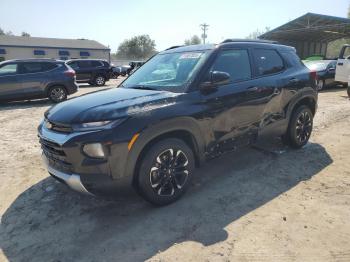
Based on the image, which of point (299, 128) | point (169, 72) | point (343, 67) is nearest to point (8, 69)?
point (169, 72)

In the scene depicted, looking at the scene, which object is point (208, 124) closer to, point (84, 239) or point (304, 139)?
point (84, 239)

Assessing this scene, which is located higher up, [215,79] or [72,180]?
[215,79]

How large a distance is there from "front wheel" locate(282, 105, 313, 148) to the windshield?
2235 millimetres

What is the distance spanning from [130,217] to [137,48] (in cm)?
9285

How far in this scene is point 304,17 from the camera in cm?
2866

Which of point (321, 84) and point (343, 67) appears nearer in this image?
point (343, 67)

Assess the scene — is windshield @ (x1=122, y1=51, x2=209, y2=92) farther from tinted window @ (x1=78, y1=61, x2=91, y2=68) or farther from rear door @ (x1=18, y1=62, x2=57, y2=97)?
tinted window @ (x1=78, y1=61, x2=91, y2=68)

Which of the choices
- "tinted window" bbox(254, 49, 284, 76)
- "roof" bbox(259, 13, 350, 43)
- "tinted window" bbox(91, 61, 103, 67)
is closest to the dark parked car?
"tinted window" bbox(91, 61, 103, 67)

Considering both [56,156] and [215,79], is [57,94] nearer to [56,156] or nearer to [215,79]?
[56,156]

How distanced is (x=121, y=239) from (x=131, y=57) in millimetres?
90833

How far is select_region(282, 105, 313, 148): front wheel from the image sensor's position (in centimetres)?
553

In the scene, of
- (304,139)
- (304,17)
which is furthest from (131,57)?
(304,139)

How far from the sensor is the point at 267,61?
16.4 ft

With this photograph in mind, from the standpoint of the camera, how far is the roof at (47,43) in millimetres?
48656
